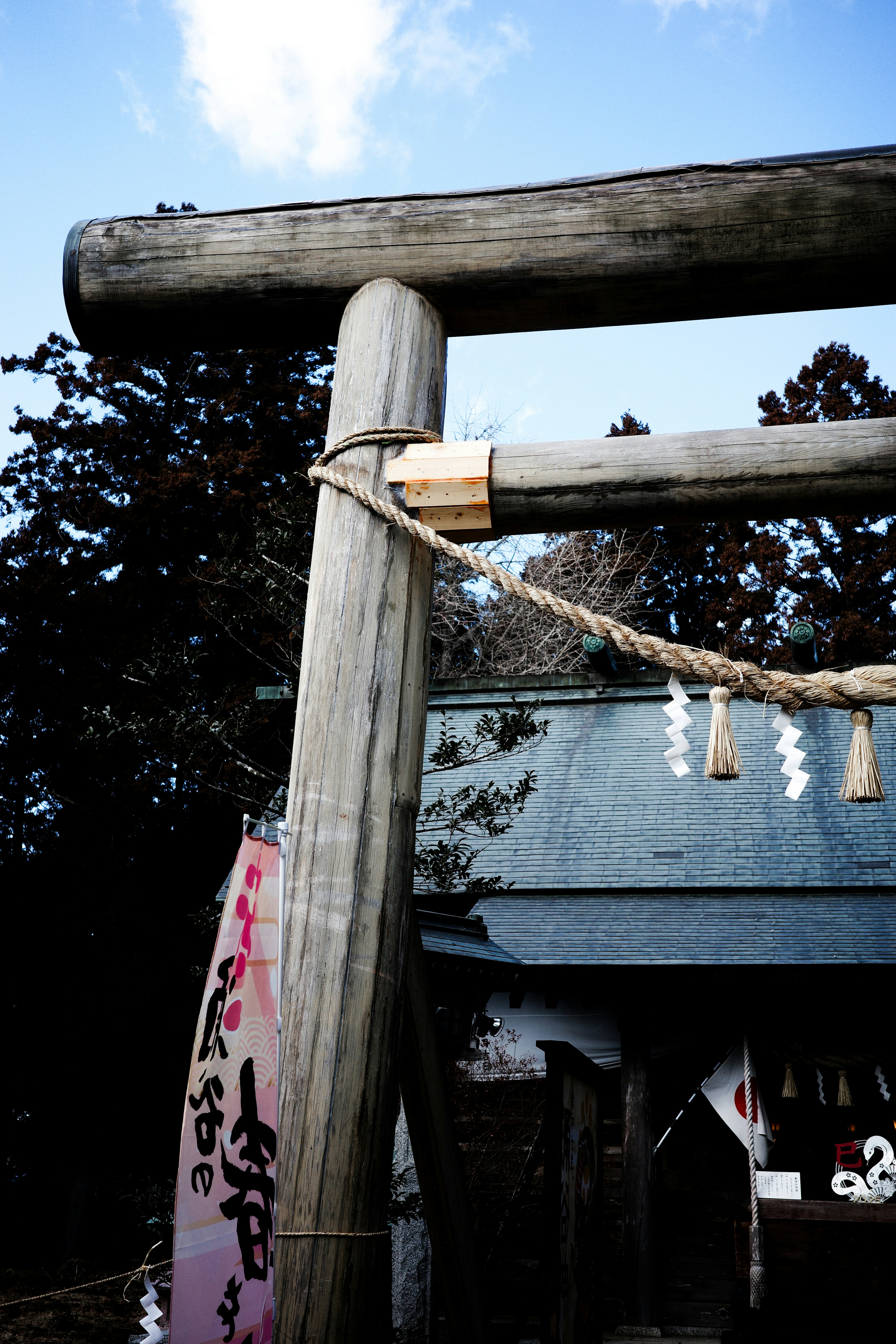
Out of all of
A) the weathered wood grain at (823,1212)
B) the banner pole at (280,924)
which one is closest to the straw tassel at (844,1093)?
the weathered wood grain at (823,1212)

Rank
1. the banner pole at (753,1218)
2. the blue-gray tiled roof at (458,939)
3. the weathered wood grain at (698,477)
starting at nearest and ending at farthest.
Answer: the weathered wood grain at (698,477) < the banner pole at (753,1218) < the blue-gray tiled roof at (458,939)

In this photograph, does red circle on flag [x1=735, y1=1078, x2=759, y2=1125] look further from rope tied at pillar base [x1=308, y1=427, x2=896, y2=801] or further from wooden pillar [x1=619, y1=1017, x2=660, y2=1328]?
rope tied at pillar base [x1=308, y1=427, x2=896, y2=801]

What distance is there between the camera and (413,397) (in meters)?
2.70

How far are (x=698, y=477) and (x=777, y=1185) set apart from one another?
554 cm

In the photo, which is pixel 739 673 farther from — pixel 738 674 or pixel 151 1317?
pixel 151 1317

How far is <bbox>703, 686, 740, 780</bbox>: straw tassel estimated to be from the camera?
7.20ft

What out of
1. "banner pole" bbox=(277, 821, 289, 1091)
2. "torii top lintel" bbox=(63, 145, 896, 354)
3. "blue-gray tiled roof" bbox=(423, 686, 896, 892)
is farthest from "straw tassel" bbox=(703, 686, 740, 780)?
"blue-gray tiled roof" bbox=(423, 686, 896, 892)

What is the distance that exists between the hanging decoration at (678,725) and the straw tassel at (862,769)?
8 cm

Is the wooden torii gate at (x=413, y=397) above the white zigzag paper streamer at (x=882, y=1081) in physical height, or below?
above

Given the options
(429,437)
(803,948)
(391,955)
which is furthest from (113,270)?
(803,948)

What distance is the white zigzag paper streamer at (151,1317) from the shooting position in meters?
3.34

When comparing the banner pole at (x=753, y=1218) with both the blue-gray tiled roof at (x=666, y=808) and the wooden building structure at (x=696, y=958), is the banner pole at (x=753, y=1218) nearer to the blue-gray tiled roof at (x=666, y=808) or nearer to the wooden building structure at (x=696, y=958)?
the wooden building structure at (x=696, y=958)

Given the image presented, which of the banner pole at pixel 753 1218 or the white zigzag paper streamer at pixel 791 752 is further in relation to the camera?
the banner pole at pixel 753 1218

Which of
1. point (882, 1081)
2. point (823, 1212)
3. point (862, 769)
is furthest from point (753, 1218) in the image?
point (862, 769)
